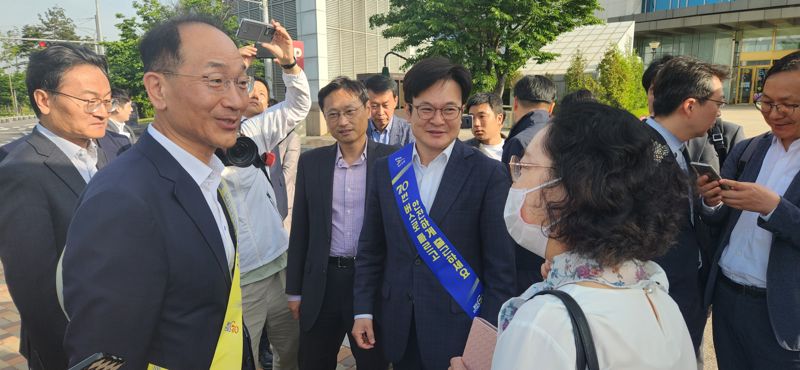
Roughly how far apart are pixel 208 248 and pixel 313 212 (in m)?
1.34

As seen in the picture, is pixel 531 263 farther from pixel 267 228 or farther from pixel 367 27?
pixel 367 27

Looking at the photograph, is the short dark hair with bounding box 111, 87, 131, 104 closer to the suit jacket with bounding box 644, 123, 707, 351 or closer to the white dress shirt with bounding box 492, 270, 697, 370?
the suit jacket with bounding box 644, 123, 707, 351

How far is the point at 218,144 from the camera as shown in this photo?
1.55 metres

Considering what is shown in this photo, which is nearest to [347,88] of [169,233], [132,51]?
[169,233]

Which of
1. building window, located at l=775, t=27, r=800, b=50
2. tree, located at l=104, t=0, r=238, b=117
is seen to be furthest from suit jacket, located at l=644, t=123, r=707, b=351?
building window, located at l=775, t=27, r=800, b=50

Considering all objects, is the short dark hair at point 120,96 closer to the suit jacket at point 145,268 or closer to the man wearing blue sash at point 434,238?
the man wearing blue sash at point 434,238

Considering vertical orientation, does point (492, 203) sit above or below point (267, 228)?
above

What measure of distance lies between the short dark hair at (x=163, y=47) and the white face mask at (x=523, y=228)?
3.70 ft

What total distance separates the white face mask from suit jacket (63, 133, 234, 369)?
3.00 ft

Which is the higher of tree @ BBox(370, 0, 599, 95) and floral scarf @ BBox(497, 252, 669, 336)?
tree @ BBox(370, 0, 599, 95)

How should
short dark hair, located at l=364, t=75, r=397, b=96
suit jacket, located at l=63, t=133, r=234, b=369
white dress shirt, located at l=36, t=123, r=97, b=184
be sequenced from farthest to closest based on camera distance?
short dark hair, located at l=364, t=75, r=397, b=96 < white dress shirt, located at l=36, t=123, r=97, b=184 < suit jacket, located at l=63, t=133, r=234, b=369

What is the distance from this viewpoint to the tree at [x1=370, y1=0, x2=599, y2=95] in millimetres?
16516

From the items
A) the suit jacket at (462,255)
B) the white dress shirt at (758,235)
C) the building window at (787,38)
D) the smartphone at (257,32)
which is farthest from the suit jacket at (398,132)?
the building window at (787,38)

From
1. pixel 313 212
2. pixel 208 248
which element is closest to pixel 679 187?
pixel 208 248
